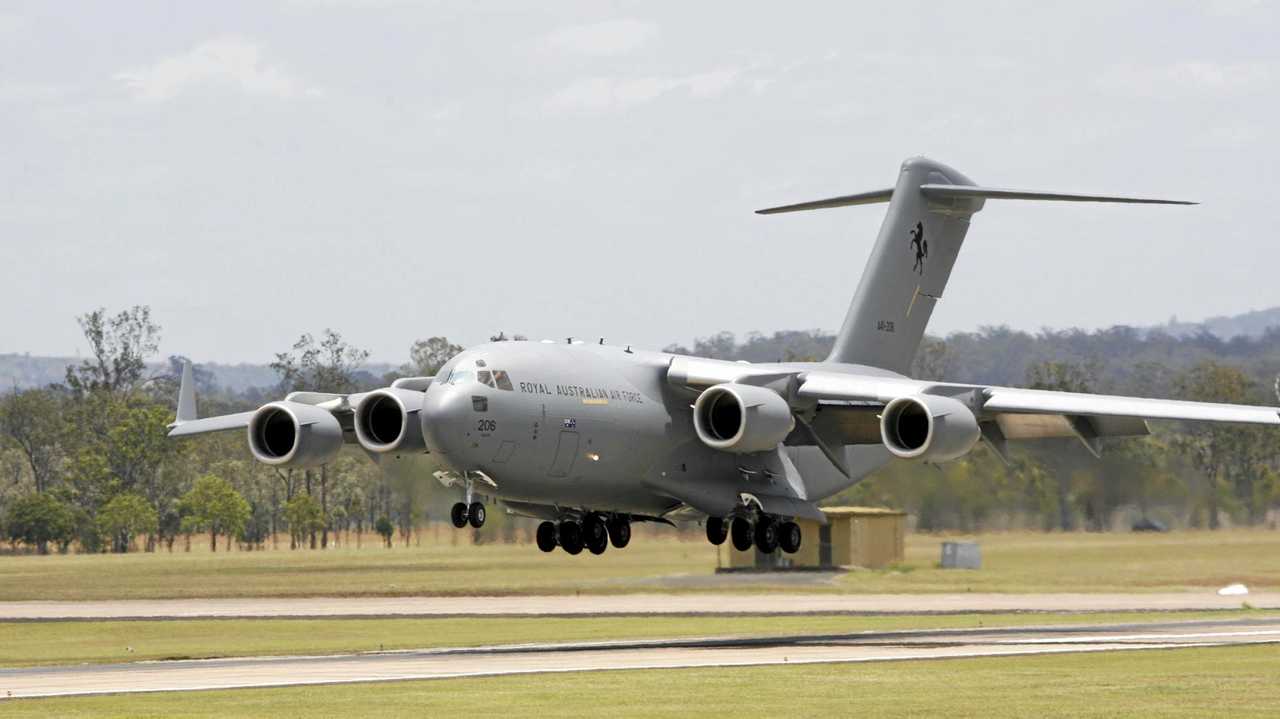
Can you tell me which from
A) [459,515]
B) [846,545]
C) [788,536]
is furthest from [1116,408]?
[846,545]

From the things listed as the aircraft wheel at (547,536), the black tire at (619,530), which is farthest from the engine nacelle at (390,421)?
the black tire at (619,530)

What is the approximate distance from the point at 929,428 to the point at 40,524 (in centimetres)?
5758

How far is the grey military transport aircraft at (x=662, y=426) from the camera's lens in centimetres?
2677

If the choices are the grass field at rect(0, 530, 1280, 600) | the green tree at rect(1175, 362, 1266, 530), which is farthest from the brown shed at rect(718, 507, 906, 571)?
the green tree at rect(1175, 362, 1266, 530)

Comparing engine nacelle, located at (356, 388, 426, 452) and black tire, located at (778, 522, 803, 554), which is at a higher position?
engine nacelle, located at (356, 388, 426, 452)

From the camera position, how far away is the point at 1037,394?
29.1 m

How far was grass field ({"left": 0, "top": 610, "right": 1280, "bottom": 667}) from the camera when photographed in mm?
34531

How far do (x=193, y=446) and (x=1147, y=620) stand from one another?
193 feet

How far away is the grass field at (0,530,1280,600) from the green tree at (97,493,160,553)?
20.8m

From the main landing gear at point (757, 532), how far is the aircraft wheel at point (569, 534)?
83.0 inches

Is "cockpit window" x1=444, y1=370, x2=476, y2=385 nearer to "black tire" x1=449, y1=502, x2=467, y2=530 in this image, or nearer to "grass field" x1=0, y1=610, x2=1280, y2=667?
"black tire" x1=449, y1=502, x2=467, y2=530

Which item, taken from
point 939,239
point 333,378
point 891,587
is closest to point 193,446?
point 333,378

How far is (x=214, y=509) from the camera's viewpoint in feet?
256

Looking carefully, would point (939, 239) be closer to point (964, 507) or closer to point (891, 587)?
point (964, 507)
